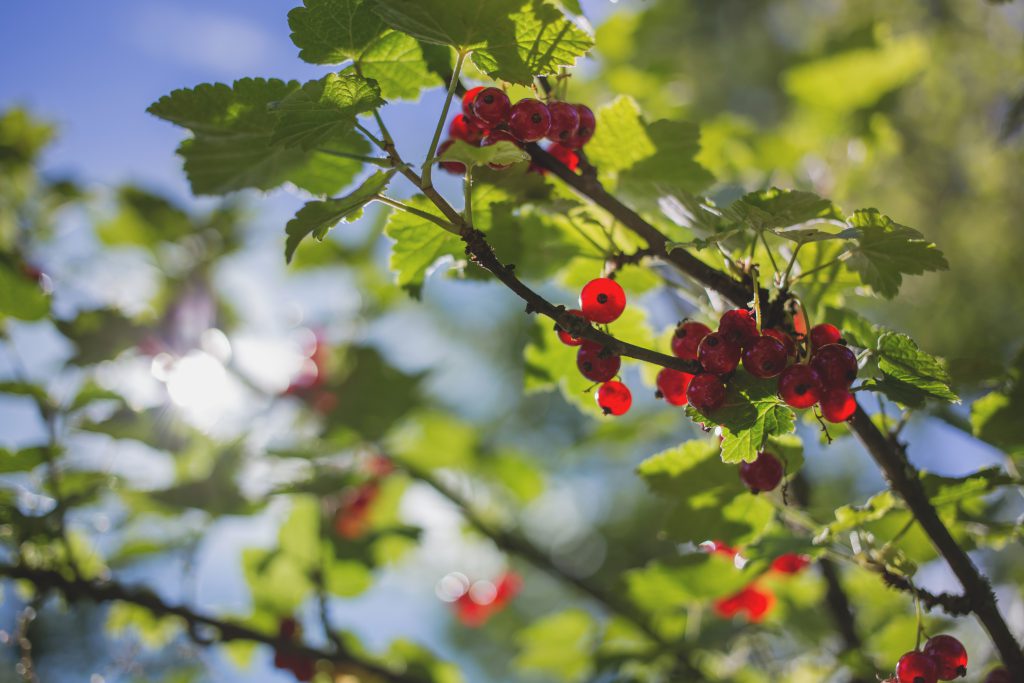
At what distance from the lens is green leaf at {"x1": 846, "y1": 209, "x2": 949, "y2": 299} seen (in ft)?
4.10

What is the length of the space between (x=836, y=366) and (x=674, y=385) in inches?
12.6

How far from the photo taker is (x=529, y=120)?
1248 mm

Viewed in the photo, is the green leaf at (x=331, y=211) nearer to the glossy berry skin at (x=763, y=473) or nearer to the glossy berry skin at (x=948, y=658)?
the glossy berry skin at (x=763, y=473)

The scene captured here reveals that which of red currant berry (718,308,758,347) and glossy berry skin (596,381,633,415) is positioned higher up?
red currant berry (718,308,758,347)

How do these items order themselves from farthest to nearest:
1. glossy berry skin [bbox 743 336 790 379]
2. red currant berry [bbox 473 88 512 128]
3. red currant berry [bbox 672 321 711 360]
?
red currant berry [bbox 672 321 711 360]
red currant berry [bbox 473 88 512 128]
glossy berry skin [bbox 743 336 790 379]

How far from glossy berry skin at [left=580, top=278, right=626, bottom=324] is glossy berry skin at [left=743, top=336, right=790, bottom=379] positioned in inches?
10.4

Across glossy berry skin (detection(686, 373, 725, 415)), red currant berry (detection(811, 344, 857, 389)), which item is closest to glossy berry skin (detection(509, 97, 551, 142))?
glossy berry skin (detection(686, 373, 725, 415))

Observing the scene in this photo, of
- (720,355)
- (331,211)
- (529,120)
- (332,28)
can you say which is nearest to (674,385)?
(720,355)

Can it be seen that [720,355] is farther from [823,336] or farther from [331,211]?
[331,211]

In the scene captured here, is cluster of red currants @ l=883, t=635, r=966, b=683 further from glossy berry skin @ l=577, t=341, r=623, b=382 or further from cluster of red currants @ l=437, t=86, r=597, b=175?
cluster of red currants @ l=437, t=86, r=597, b=175

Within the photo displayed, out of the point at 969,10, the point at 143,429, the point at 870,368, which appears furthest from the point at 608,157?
the point at 969,10

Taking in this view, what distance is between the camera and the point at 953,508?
1505mm

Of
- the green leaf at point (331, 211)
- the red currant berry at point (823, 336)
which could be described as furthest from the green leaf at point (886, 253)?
the green leaf at point (331, 211)

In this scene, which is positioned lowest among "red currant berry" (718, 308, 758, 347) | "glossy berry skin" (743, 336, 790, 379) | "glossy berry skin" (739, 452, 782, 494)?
"glossy berry skin" (739, 452, 782, 494)
